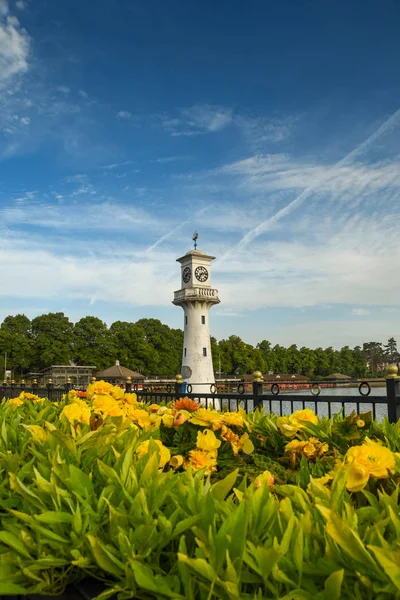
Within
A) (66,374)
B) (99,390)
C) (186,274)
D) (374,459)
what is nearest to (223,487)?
(374,459)

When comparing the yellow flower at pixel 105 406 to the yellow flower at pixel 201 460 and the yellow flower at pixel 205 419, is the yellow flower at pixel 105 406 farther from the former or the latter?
the yellow flower at pixel 201 460

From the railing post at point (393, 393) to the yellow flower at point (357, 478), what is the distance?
13.5ft

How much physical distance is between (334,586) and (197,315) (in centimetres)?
4042

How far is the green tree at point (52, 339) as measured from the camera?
67.1 m

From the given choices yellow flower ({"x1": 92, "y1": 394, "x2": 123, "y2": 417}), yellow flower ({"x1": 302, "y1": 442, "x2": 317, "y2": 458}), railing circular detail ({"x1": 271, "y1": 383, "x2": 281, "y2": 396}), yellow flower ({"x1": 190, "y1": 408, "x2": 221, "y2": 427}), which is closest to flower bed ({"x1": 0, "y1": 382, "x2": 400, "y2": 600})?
yellow flower ({"x1": 302, "y1": 442, "x2": 317, "y2": 458})

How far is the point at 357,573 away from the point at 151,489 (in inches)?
34.2

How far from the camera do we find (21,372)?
71750 mm

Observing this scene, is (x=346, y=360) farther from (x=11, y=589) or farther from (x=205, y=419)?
(x=11, y=589)

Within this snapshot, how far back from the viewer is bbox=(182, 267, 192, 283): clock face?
42.1 meters

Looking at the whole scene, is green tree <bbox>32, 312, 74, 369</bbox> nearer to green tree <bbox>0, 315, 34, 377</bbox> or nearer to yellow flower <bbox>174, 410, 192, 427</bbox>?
green tree <bbox>0, 315, 34, 377</bbox>

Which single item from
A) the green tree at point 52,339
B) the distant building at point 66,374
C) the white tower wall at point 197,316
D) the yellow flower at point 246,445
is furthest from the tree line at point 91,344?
the yellow flower at point 246,445

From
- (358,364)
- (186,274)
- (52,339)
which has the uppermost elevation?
(186,274)

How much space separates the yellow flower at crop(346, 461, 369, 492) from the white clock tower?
1530 inches

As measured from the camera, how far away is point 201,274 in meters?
42.2
